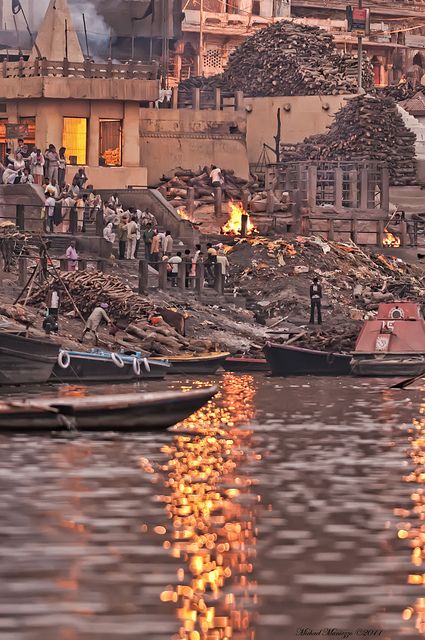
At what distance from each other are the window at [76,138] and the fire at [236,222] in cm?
599

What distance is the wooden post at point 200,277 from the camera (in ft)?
166

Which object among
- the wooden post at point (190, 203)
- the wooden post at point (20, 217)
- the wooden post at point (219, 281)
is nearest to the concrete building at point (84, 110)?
the wooden post at point (190, 203)

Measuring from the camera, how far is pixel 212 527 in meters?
20.8

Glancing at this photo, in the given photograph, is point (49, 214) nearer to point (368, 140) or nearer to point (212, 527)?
point (368, 140)

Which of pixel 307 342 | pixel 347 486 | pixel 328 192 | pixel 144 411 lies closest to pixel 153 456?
pixel 144 411

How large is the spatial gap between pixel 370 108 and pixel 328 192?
6465mm

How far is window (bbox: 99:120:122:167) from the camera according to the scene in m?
65.3

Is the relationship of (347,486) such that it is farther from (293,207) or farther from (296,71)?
(296,71)

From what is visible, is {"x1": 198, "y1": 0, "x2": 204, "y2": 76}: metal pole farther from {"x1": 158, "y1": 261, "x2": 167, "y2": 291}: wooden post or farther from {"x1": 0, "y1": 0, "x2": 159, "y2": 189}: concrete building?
{"x1": 158, "y1": 261, "x2": 167, "y2": 291}: wooden post

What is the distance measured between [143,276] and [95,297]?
3404 millimetres

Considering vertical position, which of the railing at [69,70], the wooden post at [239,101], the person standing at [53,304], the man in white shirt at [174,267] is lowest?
the person standing at [53,304]

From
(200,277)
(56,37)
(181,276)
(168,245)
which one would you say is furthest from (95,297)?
(56,37)

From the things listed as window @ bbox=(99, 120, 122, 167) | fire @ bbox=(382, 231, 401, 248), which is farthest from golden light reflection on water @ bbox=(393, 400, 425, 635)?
window @ bbox=(99, 120, 122, 167)

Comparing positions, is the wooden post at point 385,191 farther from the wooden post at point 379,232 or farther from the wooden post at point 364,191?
the wooden post at point 379,232
